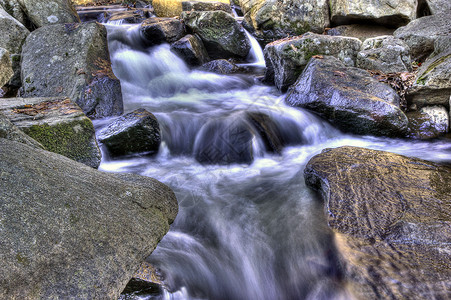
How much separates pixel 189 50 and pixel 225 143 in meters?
5.34

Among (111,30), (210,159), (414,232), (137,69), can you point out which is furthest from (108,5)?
(414,232)

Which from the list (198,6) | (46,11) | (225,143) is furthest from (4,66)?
(198,6)

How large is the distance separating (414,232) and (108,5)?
58.7 feet

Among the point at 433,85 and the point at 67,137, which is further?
the point at 433,85

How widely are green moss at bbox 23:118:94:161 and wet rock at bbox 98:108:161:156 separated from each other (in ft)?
2.62

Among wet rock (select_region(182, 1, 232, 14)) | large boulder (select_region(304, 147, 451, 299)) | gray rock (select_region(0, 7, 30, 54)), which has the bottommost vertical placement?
large boulder (select_region(304, 147, 451, 299))

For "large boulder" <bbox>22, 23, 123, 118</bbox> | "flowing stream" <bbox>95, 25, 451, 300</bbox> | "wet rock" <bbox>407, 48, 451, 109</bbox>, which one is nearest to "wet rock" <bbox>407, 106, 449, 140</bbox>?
"wet rock" <bbox>407, 48, 451, 109</bbox>

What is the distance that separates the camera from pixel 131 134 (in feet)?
16.8

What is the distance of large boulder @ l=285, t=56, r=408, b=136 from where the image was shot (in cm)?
539

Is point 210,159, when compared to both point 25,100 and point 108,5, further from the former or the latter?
point 108,5

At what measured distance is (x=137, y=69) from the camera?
8.84m

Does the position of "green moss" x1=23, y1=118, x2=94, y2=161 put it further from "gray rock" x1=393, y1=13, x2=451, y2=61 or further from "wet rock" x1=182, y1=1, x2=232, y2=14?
"wet rock" x1=182, y1=1, x2=232, y2=14

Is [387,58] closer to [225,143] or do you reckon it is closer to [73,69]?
[225,143]

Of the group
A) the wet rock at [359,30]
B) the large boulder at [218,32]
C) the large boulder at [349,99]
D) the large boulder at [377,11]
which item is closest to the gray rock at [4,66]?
the large boulder at [349,99]
